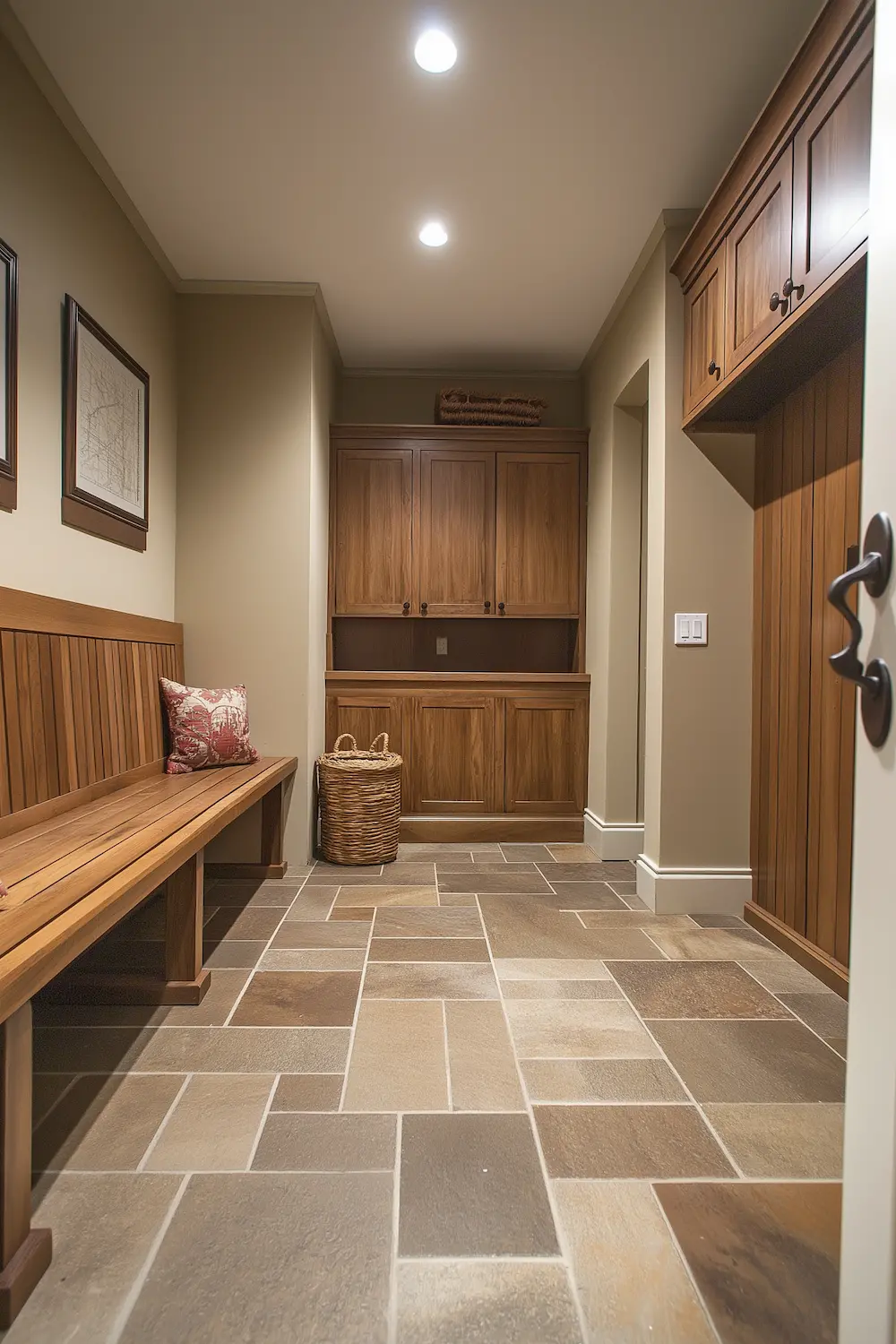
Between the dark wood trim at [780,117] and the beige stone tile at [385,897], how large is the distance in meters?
2.65

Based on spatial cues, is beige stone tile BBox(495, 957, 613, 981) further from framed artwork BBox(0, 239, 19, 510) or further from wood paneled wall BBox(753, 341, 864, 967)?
framed artwork BBox(0, 239, 19, 510)

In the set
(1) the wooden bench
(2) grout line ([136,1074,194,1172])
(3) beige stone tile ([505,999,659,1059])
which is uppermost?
(1) the wooden bench

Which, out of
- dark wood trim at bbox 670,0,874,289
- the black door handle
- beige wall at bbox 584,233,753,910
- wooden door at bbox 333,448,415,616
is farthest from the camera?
wooden door at bbox 333,448,415,616

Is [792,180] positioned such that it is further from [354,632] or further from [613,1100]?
[354,632]

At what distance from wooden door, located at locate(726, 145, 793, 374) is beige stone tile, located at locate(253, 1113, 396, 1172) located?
232cm

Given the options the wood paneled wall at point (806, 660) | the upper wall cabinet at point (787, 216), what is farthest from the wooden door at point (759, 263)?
the wood paneled wall at point (806, 660)

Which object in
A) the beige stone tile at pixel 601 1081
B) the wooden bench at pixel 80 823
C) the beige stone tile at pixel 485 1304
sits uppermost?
the wooden bench at pixel 80 823

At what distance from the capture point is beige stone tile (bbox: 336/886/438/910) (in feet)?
9.89

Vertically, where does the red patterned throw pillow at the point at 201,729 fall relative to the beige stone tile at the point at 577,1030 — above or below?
above

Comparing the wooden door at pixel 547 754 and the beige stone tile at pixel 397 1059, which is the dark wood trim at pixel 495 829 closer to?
the wooden door at pixel 547 754

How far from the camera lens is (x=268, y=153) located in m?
2.61

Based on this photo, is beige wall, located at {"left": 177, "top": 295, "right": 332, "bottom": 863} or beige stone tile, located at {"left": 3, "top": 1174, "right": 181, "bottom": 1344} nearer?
A: beige stone tile, located at {"left": 3, "top": 1174, "right": 181, "bottom": 1344}

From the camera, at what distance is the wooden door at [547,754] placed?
4188 mm

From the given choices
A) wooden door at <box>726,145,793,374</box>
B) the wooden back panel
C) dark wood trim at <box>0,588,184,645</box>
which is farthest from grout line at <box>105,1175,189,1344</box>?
wooden door at <box>726,145,793,374</box>
